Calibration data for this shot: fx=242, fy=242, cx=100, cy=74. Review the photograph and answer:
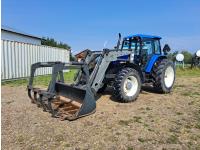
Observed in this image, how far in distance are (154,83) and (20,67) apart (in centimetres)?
801

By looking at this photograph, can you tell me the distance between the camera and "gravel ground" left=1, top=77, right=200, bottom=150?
4.02 meters

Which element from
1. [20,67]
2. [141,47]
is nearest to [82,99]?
[141,47]

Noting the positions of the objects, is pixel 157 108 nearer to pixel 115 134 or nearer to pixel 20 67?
pixel 115 134

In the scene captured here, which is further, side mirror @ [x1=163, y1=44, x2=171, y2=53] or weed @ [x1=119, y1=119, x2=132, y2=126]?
side mirror @ [x1=163, y1=44, x2=171, y2=53]

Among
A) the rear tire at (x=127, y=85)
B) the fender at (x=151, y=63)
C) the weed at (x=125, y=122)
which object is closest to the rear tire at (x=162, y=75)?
the fender at (x=151, y=63)

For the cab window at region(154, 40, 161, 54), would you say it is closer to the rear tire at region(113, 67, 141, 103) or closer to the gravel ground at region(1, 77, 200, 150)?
the rear tire at region(113, 67, 141, 103)

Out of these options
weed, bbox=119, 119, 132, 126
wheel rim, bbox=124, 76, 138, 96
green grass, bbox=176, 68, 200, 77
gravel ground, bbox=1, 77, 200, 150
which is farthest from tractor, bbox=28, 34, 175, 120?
green grass, bbox=176, 68, 200, 77

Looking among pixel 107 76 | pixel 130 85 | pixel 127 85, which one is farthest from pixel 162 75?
pixel 107 76

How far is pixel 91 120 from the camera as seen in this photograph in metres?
5.23

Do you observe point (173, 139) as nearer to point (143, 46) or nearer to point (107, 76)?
point (107, 76)

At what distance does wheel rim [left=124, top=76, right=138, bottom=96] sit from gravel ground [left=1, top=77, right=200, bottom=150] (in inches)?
14.1

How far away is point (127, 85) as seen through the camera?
6.89 metres

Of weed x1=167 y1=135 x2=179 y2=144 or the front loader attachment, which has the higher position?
the front loader attachment

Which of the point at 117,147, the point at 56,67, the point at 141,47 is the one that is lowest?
the point at 117,147
